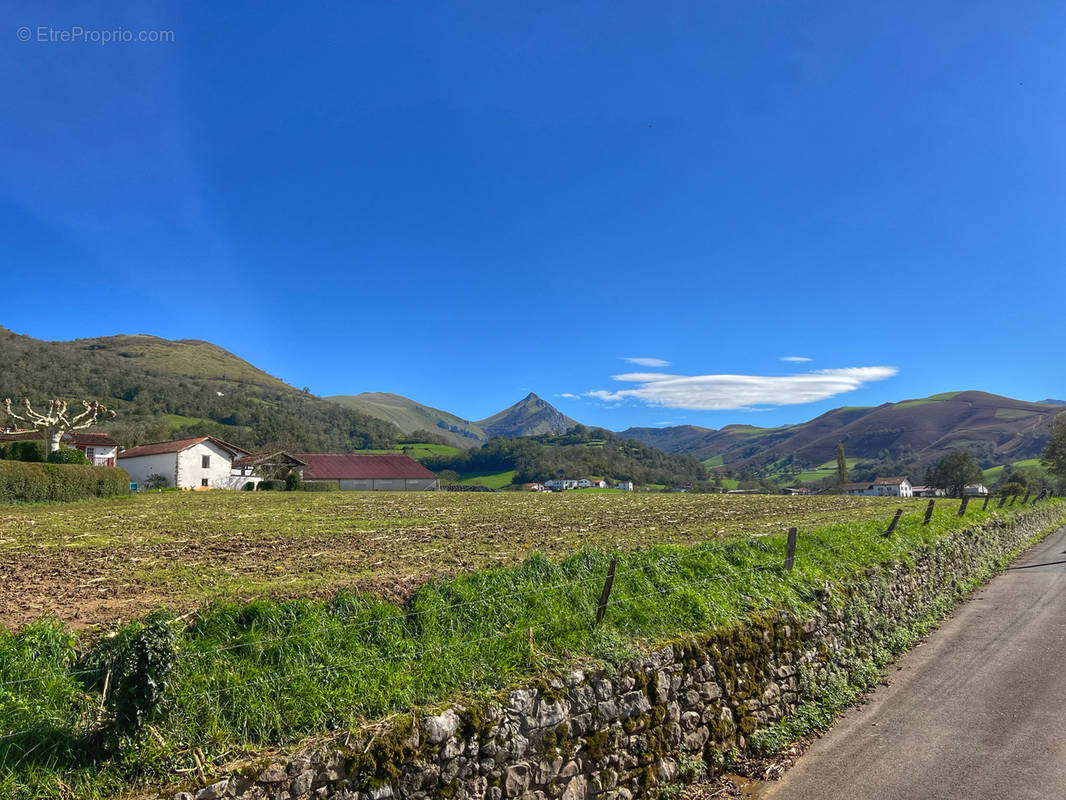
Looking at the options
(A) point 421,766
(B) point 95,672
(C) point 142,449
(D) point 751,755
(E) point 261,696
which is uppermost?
(C) point 142,449

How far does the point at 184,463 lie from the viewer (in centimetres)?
6384

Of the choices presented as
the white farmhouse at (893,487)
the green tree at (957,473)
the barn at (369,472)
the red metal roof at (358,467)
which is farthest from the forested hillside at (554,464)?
the green tree at (957,473)

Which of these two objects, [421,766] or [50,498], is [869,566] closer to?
[421,766]

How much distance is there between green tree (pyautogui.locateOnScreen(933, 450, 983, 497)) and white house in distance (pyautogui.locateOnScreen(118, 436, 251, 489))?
336 feet

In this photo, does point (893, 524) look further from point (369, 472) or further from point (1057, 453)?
point (369, 472)

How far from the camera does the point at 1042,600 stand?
13.8 metres

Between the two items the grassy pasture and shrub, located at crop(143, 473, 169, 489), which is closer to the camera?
shrub, located at crop(143, 473, 169, 489)

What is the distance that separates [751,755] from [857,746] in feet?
4.36

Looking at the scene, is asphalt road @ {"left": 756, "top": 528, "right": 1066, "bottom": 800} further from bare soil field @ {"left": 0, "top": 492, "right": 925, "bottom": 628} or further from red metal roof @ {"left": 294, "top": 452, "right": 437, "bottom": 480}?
red metal roof @ {"left": 294, "top": 452, "right": 437, "bottom": 480}

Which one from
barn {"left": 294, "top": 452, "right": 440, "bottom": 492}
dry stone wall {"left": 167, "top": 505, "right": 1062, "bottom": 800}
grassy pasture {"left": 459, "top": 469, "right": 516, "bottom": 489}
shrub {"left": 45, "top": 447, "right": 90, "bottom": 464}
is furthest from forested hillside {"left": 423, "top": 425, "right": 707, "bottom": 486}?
dry stone wall {"left": 167, "top": 505, "right": 1062, "bottom": 800}

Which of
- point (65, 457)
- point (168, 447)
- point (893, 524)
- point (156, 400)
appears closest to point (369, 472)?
point (168, 447)

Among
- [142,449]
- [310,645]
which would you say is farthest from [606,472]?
[310,645]

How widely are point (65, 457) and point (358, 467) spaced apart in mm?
50846

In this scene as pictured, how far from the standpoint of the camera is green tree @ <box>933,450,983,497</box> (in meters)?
91.8
